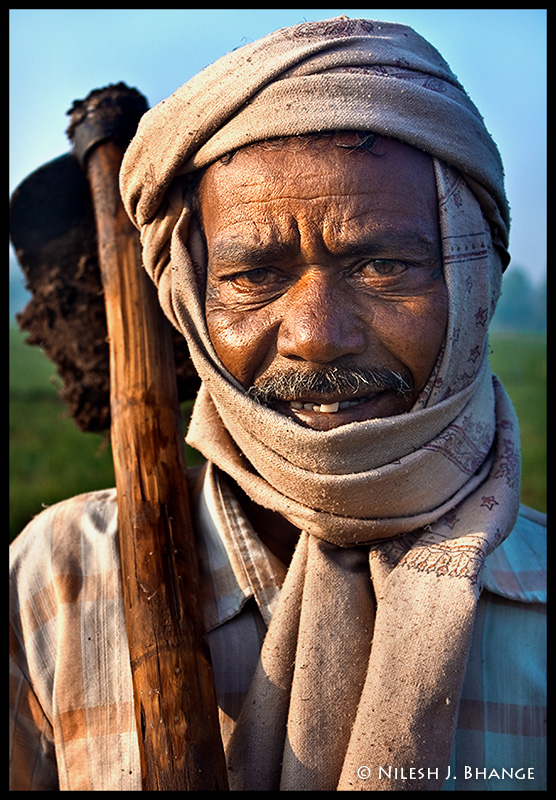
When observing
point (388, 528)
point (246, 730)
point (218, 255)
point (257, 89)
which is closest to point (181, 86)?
point (257, 89)

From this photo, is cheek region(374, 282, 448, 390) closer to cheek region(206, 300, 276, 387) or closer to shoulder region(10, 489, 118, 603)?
cheek region(206, 300, 276, 387)

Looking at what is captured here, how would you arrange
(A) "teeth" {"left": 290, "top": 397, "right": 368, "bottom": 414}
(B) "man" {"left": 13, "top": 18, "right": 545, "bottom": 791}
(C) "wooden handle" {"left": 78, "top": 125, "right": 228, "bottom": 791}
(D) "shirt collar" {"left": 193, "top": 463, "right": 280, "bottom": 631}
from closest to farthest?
1. (C) "wooden handle" {"left": 78, "top": 125, "right": 228, "bottom": 791}
2. (B) "man" {"left": 13, "top": 18, "right": 545, "bottom": 791}
3. (A) "teeth" {"left": 290, "top": 397, "right": 368, "bottom": 414}
4. (D) "shirt collar" {"left": 193, "top": 463, "right": 280, "bottom": 631}

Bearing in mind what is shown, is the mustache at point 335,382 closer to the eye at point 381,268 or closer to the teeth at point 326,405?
the teeth at point 326,405

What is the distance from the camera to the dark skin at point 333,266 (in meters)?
2.02

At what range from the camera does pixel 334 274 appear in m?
2.07

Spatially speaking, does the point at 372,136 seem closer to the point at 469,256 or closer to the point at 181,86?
the point at 469,256

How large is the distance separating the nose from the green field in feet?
13.1

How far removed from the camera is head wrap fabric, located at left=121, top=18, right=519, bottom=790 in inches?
75.0

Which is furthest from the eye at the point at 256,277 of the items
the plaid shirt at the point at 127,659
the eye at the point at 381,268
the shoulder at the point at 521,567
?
the shoulder at the point at 521,567

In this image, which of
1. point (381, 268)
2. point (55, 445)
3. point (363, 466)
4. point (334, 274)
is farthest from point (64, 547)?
point (55, 445)

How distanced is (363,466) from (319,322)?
44cm

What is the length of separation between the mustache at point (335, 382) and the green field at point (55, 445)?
3.91 m

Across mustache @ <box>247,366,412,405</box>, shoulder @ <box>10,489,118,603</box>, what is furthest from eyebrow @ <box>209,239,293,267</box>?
shoulder @ <box>10,489,118,603</box>

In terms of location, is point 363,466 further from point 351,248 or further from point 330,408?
point 351,248
